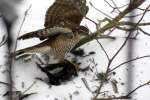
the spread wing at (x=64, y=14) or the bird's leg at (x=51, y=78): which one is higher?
the spread wing at (x=64, y=14)

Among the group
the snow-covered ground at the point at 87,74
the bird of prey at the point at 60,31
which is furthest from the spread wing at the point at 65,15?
the snow-covered ground at the point at 87,74

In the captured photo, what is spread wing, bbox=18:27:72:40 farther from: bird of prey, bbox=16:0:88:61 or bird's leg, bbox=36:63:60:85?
bird's leg, bbox=36:63:60:85

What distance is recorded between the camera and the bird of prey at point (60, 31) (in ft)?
4.57

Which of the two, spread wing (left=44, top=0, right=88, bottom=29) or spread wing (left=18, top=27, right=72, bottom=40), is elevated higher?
spread wing (left=44, top=0, right=88, bottom=29)

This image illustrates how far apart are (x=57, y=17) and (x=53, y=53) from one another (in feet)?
0.45

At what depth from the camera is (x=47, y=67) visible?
55.4 inches

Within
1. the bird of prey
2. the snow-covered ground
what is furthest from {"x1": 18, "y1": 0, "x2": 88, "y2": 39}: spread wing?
the snow-covered ground

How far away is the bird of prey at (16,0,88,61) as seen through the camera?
139 centimetres

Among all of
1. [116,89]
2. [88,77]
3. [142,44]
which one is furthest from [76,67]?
[142,44]

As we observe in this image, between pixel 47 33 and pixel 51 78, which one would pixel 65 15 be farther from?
pixel 51 78

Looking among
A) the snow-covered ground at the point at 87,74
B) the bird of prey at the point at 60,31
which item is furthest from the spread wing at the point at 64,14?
the snow-covered ground at the point at 87,74

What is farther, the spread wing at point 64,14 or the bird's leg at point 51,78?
the spread wing at point 64,14

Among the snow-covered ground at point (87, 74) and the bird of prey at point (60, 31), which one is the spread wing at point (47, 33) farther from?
the snow-covered ground at point (87, 74)

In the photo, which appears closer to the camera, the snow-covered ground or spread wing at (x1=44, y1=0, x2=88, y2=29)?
the snow-covered ground
